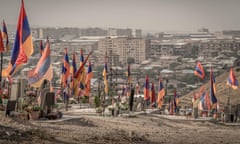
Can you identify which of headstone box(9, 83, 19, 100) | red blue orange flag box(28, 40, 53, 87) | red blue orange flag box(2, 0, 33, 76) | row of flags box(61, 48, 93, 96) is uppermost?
red blue orange flag box(2, 0, 33, 76)

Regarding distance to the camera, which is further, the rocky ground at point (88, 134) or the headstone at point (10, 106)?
the headstone at point (10, 106)

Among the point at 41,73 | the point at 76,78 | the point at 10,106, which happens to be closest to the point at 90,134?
the point at 10,106

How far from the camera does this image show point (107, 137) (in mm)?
15891

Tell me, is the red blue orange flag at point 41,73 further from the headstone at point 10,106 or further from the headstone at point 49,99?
the headstone at point 10,106

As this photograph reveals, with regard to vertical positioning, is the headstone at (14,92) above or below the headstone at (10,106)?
above

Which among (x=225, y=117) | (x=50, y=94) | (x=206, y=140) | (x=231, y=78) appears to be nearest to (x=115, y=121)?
(x=50, y=94)

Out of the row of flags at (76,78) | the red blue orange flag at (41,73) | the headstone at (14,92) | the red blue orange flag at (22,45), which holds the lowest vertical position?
the row of flags at (76,78)

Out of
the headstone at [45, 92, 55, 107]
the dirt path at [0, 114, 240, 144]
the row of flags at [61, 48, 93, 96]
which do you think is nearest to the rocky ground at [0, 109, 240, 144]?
the dirt path at [0, 114, 240, 144]

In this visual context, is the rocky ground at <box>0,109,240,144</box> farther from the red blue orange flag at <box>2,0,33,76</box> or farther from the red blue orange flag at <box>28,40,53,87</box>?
the red blue orange flag at <box>2,0,33,76</box>

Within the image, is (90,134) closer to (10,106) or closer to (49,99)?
(10,106)

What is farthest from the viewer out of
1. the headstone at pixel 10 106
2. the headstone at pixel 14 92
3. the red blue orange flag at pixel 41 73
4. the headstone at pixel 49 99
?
the red blue orange flag at pixel 41 73

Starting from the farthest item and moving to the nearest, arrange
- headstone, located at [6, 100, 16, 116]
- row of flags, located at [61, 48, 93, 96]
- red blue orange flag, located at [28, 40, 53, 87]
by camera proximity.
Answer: row of flags, located at [61, 48, 93, 96]
red blue orange flag, located at [28, 40, 53, 87]
headstone, located at [6, 100, 16, 116]

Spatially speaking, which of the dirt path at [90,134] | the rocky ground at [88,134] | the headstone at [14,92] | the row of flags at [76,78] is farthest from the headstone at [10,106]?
the row of flags at [76,78]

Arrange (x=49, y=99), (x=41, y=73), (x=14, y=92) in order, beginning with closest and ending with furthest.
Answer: (x=14, y=92) → (x=49, y=99) → (x=41, y=73)
